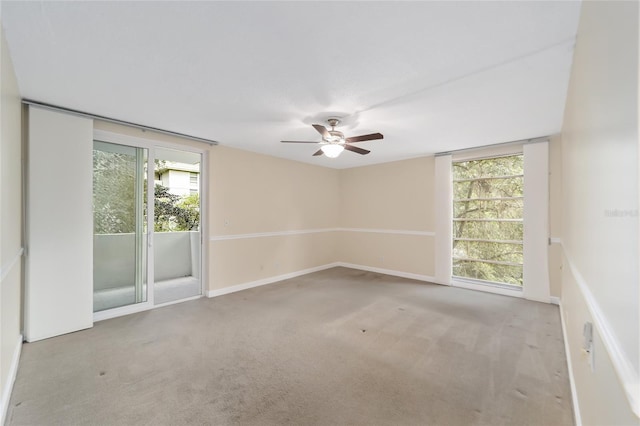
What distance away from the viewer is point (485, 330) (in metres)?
3.11

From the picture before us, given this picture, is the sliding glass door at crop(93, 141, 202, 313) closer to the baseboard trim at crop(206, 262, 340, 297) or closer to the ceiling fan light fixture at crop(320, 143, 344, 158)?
the baseboard trim at crop(206, 262, 340, 297)

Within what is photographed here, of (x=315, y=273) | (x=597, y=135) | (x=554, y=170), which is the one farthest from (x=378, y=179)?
(x=597, y=135)

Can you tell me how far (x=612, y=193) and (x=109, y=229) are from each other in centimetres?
462

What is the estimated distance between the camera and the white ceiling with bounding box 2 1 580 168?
5.15ft

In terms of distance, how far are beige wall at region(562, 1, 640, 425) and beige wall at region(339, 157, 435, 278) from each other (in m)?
3.95

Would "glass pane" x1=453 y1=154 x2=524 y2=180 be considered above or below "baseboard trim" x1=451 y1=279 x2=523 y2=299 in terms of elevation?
above

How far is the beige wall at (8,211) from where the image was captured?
184 centimetres

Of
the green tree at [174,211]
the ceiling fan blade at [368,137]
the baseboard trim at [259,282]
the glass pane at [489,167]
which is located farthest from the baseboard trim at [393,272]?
the green tree at [174,211]

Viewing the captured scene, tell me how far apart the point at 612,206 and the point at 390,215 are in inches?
200

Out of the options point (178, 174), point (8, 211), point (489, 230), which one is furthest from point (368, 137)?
point (178, 174)

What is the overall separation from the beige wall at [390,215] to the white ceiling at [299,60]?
2166mm

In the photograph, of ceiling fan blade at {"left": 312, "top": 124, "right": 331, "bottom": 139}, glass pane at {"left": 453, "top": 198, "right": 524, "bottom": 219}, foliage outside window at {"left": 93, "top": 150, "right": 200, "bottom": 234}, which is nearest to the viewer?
ceiling fan blade at {"left": 312, "top": 124, "right": 331, "bottom": 139}

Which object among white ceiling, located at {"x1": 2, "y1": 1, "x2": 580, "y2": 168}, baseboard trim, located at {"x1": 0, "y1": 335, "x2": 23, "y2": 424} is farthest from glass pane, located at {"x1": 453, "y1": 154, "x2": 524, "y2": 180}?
baseboard trim, located at {"x1": 0, "y1": 335, "x2": 23, "y2": 424}

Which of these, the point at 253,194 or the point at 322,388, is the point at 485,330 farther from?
the point at 253,194
